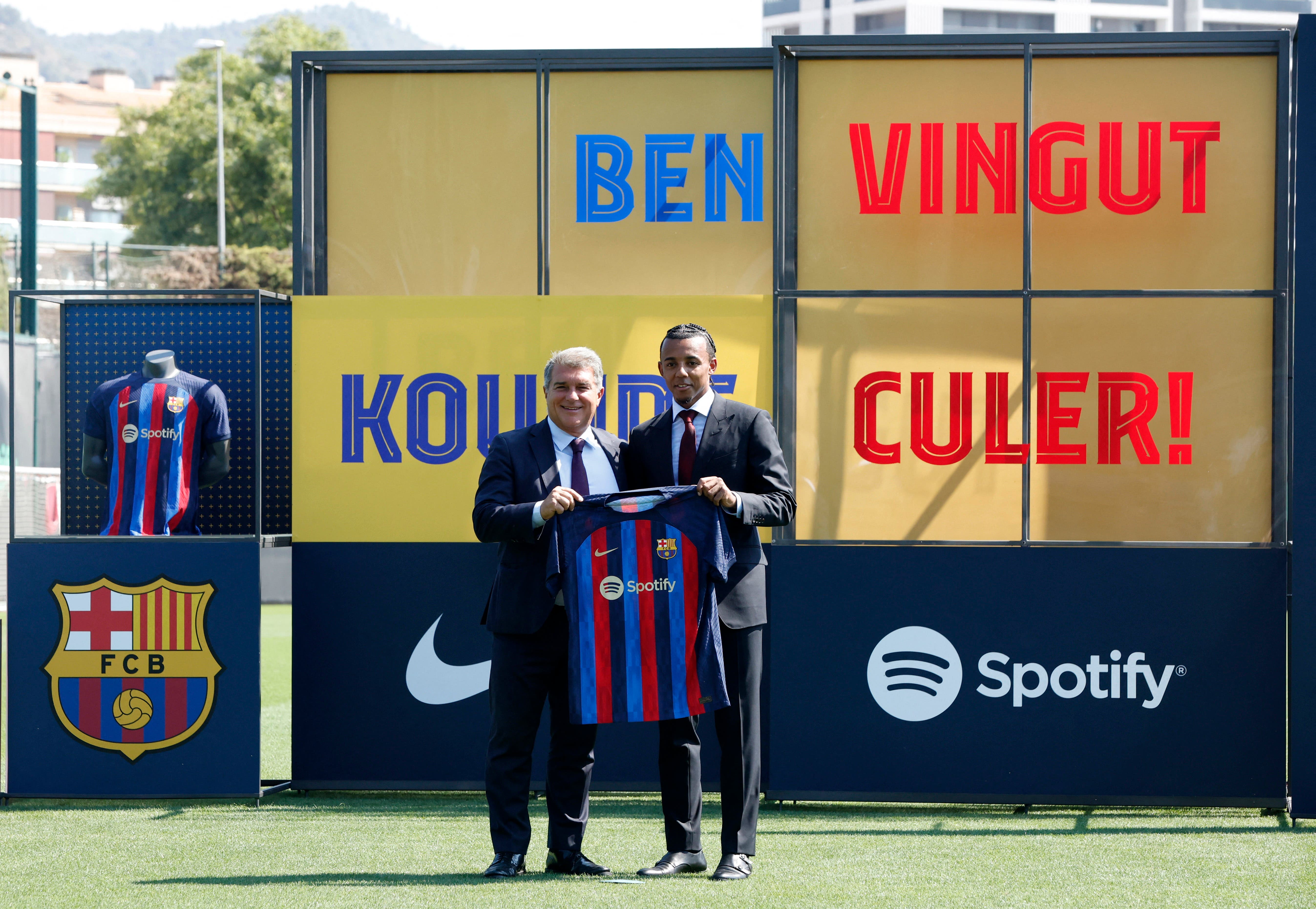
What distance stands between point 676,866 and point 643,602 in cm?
89

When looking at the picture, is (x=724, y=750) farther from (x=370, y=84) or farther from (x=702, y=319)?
(x=370, y=84)

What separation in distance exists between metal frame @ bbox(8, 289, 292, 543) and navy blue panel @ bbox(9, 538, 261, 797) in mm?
44

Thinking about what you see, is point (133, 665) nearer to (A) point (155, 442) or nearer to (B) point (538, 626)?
(A) point (155, 442)

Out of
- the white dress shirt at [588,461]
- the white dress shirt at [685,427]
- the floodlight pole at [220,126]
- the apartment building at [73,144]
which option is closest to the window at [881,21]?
the floodlight pole at [220,126]

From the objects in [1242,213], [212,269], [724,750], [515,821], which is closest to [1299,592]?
[1242,213]

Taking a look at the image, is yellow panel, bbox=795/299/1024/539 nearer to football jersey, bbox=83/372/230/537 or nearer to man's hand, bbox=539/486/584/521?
man's hand, bbox=539/486/584/521

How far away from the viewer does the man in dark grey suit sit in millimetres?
4871

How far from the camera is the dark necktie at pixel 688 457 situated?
16.2ft

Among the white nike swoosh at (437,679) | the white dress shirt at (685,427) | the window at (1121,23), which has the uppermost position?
the window at (1121,23)

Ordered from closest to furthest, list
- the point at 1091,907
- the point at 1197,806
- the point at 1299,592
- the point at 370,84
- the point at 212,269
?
the point at 1091,907 → the point at 1299,592 → the point at 1197,806 → the point at 370,84 → the point at 212,269

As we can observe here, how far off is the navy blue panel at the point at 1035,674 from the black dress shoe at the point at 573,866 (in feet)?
5.75

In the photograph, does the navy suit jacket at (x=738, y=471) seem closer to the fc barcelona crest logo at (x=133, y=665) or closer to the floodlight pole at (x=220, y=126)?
the fc barcelona crest logo at (x=133, y=665)

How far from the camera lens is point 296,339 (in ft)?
22.1

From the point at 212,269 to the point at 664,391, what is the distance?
33369 millimetres
